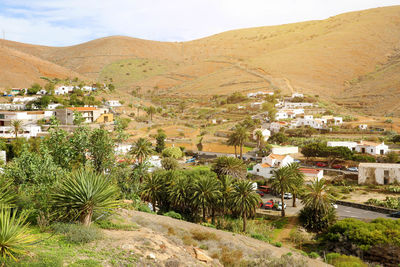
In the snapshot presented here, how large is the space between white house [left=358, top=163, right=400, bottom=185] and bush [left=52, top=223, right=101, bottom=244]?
98.1 ft

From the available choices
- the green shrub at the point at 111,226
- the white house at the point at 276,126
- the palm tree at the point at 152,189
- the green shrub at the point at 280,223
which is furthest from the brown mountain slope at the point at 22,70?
the green shrub at the point at 111,226

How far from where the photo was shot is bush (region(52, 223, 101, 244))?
391 inches

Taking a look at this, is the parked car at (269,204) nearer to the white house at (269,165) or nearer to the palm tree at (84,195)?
the white house at (269,165)

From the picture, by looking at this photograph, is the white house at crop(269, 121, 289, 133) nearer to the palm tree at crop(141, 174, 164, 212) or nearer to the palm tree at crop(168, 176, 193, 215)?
the palm tree at crop(168, 176, 193, 215)

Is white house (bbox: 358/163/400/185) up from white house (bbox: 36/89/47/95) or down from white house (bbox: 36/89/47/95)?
down

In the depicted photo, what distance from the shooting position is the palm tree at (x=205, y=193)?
23.3 meters

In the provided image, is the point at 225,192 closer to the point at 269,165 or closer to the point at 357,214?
the point at 357,214

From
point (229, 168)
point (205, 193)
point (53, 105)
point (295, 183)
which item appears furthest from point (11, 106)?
point (295, 183)

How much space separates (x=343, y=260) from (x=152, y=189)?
1370cm

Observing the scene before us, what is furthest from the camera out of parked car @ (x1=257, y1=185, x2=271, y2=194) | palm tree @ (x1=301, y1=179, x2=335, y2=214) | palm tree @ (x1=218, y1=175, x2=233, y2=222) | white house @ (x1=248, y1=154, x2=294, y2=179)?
white house @ (x1=248, y1=154, x2=294, y2=179)

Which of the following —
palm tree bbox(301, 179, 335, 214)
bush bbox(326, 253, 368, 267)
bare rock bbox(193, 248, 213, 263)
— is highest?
bare rock bbox(193, 248, 213, 263)

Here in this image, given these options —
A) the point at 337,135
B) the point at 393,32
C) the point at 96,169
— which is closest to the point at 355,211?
the point at 96,169

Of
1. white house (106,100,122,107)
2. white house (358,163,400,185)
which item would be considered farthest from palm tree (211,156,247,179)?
white house (106,100,122,107)

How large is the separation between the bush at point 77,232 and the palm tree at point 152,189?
1412cm
